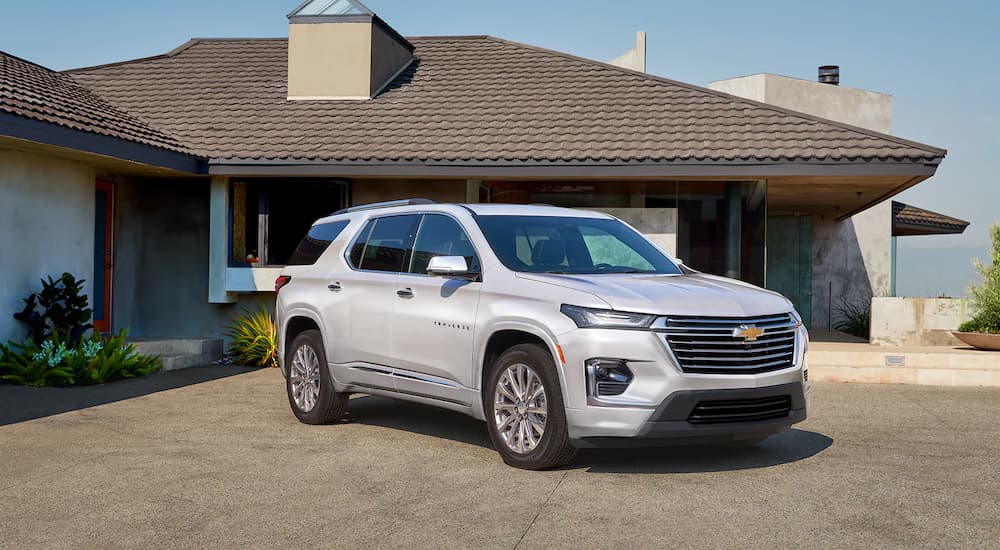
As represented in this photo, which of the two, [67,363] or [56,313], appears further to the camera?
[56,313]

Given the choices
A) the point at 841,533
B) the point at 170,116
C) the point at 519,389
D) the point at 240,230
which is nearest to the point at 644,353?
the point at 519,389

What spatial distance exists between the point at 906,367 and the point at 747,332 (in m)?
7.09

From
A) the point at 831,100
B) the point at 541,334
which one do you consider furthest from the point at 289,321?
the point at 831,100

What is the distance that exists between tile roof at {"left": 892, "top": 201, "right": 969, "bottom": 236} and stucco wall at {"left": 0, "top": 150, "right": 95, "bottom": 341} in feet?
66.9

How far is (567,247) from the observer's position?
8227mm

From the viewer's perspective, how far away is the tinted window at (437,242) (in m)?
8.14

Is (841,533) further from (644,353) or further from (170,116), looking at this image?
(170,116)

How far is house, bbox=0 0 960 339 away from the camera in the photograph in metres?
14.6

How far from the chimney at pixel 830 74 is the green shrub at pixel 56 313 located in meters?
26.0

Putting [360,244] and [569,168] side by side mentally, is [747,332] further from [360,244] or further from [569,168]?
[569,168]

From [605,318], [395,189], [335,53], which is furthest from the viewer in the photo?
[335,53]

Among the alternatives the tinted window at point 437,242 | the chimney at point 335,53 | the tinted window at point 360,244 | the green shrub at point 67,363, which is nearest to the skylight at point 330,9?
the chimney at point 335,53

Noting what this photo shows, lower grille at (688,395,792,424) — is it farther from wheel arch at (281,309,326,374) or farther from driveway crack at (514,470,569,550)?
wheel arch at (281,309,326,374)

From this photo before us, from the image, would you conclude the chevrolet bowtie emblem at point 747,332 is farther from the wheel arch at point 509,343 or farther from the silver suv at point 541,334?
the wheel arch at point 509,343
